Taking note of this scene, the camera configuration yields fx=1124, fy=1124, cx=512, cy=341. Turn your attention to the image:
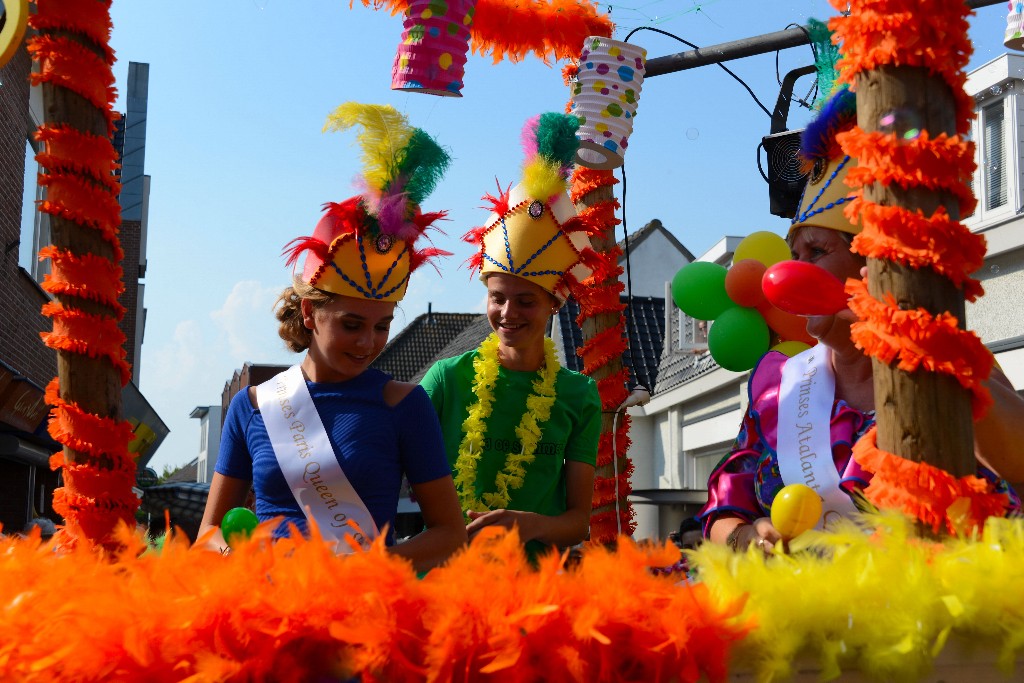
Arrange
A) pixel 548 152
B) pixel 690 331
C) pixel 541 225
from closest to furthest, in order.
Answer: pixel 541 225 < pixel 548 152 < pixel 690 331

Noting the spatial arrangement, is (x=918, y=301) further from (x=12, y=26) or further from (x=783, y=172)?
(x=783, y=172)

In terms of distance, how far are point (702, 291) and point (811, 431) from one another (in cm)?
162

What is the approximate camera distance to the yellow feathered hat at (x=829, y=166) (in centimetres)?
289

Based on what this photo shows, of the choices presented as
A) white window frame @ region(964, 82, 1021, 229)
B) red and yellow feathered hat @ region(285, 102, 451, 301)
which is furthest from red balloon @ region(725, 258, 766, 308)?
white window frame @ region(964, 82, 1021, 229)

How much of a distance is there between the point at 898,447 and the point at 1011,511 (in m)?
0.67

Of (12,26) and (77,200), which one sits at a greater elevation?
(12,26)

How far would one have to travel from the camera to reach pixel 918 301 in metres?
2.04

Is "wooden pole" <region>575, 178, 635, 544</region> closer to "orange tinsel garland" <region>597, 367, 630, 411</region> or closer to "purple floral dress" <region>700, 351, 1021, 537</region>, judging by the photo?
"orange tinsel garland" <region>597, 367, 630, 411</region>

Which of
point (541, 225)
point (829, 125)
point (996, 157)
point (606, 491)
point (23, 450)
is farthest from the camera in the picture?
point (23, 450)

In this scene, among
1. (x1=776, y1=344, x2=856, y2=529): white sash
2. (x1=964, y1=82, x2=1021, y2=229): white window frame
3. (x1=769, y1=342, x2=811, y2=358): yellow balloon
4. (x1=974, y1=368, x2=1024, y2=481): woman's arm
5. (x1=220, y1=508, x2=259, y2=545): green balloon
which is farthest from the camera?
(x1=964, y1=82, x2=1021, y2=229): white window frame

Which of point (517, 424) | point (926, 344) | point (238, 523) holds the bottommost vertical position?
point (238, 523)

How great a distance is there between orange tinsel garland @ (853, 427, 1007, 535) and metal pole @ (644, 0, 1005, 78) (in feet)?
15.3

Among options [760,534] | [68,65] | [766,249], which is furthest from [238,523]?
[766,249]

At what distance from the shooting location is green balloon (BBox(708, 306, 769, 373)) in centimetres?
412
